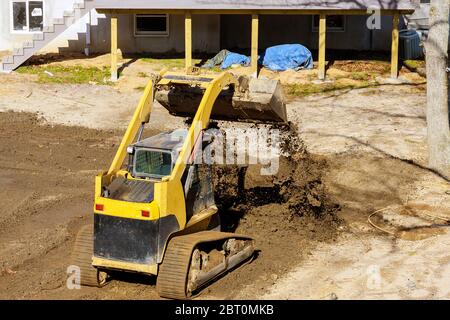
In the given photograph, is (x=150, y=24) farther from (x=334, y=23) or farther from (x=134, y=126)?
(x=134, y=126)

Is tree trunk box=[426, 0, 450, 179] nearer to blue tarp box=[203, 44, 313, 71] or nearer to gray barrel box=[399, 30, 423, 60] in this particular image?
blue tarp box=[203, 44, 313, 71]

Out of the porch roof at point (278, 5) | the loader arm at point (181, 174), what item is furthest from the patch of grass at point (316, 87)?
the loader arm at point (181, 174)

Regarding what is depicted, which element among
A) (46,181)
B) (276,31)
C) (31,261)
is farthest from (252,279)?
(276,31)

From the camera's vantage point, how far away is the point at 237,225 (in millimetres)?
14484

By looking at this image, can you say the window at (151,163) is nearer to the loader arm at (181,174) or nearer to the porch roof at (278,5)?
the loader arm at (181,174)

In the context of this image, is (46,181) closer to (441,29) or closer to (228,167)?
(228,167)

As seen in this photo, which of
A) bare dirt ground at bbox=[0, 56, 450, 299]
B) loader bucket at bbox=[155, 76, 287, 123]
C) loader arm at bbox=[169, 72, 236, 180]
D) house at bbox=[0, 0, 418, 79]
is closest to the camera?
loader arm at bbox=[169, 72, 236, 180]

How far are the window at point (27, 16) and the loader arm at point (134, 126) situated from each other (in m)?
20.0

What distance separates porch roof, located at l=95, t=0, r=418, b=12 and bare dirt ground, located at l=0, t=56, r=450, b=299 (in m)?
2.74

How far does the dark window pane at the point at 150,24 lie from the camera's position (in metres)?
30.9

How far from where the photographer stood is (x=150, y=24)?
102ft

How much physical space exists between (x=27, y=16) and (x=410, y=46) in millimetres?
14380

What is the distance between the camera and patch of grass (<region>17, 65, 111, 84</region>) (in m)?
26.8

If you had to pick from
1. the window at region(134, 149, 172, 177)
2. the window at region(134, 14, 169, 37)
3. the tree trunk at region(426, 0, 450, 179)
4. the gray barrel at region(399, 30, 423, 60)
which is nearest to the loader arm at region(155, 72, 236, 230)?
the window at region(134, 149, 172, 177)
